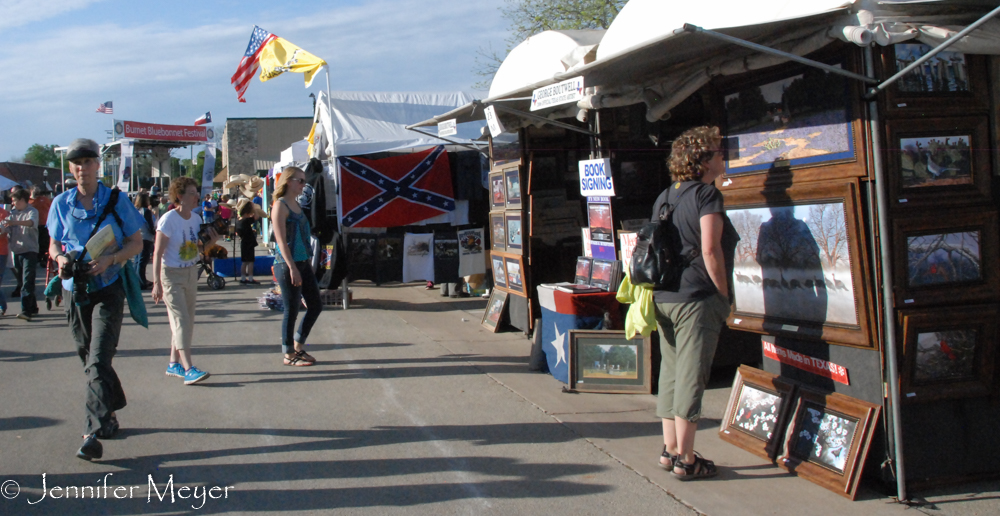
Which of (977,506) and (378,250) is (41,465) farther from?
(378,250)

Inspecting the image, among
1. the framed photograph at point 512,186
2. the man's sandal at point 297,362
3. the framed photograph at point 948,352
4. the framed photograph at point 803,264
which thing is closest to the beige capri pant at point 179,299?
the man's sandal at point 297,362

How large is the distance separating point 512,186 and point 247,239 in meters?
7.55

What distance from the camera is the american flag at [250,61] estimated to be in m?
11.8

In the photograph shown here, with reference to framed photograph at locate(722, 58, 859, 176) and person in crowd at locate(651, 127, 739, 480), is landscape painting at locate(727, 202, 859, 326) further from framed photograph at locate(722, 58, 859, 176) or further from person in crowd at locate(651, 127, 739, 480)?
person in crowd at locate(651, 127, 739, 480)

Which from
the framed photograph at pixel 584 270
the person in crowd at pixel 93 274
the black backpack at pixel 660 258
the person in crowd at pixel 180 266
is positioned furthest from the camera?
the framed photograph at pixel 584 270

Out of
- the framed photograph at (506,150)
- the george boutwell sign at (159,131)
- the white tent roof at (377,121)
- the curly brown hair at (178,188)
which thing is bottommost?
the curly brown hair at (178,188)

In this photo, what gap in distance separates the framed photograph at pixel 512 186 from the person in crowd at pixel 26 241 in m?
6.96

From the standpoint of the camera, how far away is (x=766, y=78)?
442cm

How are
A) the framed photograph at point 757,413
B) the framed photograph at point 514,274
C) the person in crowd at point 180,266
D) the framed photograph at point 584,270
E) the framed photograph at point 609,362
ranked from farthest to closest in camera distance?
the framed photograph at point 514,274, the framed photograph at point 584,270, the person in crowd at point 180,266, the framed photograph at point 609,362, the framed photograph at point 757,413

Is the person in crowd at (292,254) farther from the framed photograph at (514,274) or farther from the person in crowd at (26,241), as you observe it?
the person in crowd at (26,241)

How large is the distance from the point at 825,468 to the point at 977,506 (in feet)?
2.27

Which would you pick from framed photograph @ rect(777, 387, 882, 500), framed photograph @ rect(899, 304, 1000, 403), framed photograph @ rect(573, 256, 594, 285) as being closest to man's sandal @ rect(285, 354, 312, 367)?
framed photograph @ rect(573, 256, 594, 285)

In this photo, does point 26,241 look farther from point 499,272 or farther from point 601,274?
point 601,274

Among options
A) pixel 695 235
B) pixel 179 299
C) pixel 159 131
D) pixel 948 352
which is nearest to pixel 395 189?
pixel 179 299
